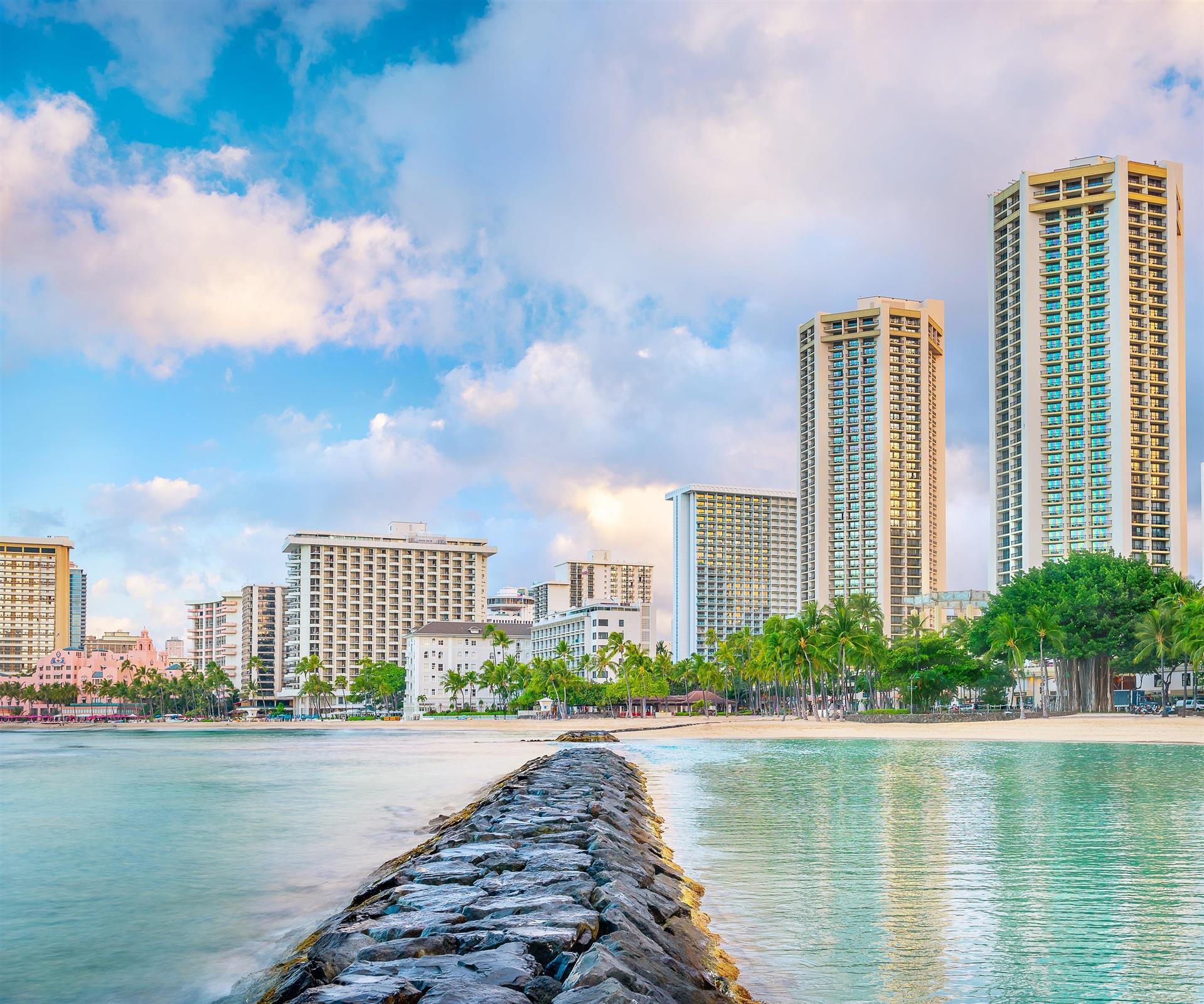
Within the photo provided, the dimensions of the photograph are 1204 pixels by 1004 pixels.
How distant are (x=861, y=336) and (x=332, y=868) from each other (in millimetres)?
173417

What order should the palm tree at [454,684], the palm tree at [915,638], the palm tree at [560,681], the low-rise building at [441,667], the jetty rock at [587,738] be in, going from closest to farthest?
the jetty rock at [587,738] < the palm tree at [915,638] < the palm tree at [560,681] < the palm tree at [454,684] < the low-rise building at [441,667]

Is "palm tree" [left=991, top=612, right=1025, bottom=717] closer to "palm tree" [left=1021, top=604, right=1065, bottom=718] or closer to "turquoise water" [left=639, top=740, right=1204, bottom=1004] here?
"palm tree" [left=1021, top=604, right=1065, bottom=718]

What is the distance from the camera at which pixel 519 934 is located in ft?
29.8

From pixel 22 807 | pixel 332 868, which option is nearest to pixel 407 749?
pixel 22 807

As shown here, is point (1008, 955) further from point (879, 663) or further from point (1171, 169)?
point (1171, 169)

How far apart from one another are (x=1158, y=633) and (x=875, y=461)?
9730 centimetres

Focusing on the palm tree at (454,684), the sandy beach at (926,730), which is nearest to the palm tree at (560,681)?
the sandy beach at (926,730)

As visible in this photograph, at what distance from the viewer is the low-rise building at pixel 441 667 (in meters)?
190

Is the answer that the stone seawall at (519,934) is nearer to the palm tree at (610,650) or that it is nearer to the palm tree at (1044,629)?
the palm tree at (1044,629)

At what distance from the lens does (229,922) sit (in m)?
13.9

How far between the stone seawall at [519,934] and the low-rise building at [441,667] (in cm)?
17624

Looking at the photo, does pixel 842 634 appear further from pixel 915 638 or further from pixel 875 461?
pixel 875 461

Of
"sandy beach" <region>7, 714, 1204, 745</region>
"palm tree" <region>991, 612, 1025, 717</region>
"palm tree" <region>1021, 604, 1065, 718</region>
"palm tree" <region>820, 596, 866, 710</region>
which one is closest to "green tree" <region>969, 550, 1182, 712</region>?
"palm tree" <region>1021, 604, 1065, 718</region>

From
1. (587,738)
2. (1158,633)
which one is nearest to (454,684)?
(587,738)
